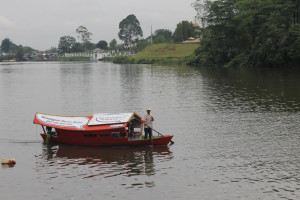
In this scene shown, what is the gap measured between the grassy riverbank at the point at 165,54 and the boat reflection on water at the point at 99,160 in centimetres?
12915

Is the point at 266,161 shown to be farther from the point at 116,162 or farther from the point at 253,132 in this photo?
the point at 116,162

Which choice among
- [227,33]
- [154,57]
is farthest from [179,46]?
[227,33]

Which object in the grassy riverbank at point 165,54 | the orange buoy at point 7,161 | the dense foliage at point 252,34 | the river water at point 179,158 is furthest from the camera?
the grassy riverbank at point 165,54

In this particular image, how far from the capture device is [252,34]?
111062 mm

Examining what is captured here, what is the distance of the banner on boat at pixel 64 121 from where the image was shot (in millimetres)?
30141

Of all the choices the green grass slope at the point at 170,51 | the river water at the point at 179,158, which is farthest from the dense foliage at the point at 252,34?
the river water at the point at 179,158

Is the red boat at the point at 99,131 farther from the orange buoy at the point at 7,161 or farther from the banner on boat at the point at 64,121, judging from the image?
the orange buoy at the point at 7,161

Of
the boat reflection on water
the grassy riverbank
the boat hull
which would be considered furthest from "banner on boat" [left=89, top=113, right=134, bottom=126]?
the grassy riverbank

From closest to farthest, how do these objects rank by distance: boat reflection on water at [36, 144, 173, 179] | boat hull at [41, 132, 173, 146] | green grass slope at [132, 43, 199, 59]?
1. boat reflection on water at [36, 144, 173, 179]
2. boat hull at [41, 132, 173, 146]
3. green grass slope at [132, 43, 199, 59]

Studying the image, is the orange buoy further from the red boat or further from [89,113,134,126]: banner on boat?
[89,113,134,126]: banner on boat

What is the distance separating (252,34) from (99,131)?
9154cm

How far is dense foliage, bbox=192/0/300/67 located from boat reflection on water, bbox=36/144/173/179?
75040mm

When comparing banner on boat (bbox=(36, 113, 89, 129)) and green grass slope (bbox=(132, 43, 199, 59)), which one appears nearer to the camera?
banner on boat (bbox=(36, 113, 89, 129))

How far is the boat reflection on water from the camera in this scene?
2416cm
